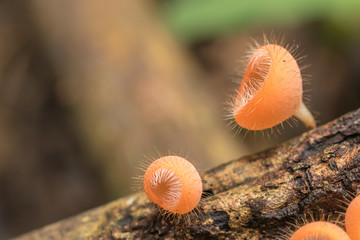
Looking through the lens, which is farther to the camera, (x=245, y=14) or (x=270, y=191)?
(x=245, y=14)

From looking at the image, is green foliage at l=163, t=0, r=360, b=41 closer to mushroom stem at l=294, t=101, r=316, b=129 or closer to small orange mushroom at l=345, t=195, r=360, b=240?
mushroom stem at l=294, t=101, r=316, b=129

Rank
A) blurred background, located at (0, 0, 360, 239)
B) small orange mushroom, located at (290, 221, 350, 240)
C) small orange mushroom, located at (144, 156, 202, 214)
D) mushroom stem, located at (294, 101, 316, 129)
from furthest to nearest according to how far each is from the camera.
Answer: blurred background, located at (0, 0, 360, 239), mushroom stem, located at (294, 101, 316, 129), small orange mushroom, located at (144, 156, 202, 214), small orange mushroom, located at (290, 221, 350, 240)

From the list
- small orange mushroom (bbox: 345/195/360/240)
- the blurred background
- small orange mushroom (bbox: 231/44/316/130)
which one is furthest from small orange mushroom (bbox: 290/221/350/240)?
the blurred background

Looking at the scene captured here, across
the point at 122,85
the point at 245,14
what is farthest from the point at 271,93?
the point at 245,14

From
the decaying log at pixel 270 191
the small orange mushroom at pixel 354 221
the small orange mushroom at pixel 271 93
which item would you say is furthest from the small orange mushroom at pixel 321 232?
the small orange mushroom at pixel 271 93

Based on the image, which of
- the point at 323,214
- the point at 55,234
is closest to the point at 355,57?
the point at 323,214

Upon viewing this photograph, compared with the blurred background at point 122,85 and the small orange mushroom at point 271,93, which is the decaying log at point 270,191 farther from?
the blurred background at point 122,85

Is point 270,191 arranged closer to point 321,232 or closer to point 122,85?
point 321,232
